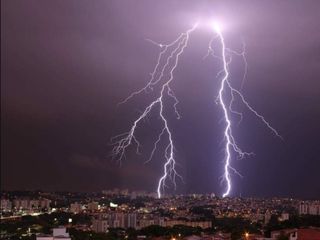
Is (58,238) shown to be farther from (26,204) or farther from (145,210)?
(26,204)

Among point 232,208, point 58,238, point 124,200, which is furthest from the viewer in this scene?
point 124,200

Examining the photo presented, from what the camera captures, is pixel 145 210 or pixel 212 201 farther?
pixel 145 210

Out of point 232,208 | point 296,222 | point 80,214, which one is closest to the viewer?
point 296,222

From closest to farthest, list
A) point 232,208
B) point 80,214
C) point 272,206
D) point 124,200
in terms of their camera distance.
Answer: point 272,206 < point 232,208 < point 80,214 < point 124,200

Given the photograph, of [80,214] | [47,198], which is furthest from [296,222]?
[47,198]

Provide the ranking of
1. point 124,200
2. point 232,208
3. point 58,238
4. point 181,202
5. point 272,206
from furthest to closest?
point 124,200
point 181,202
point 232,208
point 272,206
point 58,238

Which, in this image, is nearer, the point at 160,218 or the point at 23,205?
the point at 160,218

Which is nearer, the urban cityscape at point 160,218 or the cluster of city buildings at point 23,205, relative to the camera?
the urban cityscape at point 160,218

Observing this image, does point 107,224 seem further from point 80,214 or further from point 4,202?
point 4,202

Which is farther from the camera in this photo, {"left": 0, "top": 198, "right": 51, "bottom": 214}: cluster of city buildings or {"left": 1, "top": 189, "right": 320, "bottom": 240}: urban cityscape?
{"left": 0, "top": 198, "right": 51, "bottom": 214}: cluster of city buildings

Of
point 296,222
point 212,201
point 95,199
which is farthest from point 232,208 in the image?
point 95,199
